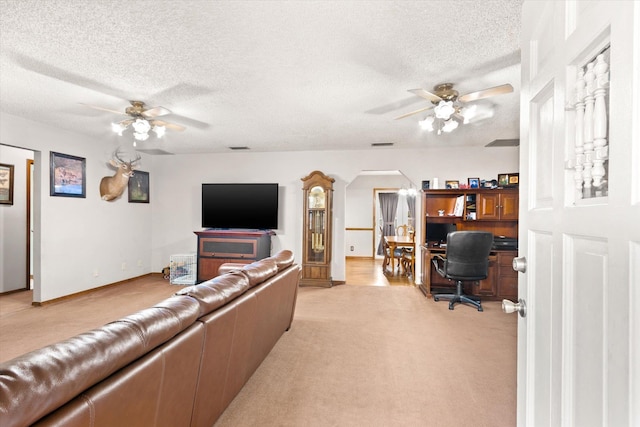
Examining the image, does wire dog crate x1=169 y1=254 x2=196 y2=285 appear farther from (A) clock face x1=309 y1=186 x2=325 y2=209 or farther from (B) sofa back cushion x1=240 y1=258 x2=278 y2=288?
(B) sofa back cushion x1=240 y1=258 x2=278 y2=288

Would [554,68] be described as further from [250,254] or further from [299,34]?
[250,254]

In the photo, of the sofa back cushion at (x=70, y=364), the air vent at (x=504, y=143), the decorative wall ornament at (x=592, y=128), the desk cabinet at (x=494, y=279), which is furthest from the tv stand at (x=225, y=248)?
the decorative wall ornament at (x=592, y=128)

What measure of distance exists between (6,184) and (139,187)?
175 centimetres

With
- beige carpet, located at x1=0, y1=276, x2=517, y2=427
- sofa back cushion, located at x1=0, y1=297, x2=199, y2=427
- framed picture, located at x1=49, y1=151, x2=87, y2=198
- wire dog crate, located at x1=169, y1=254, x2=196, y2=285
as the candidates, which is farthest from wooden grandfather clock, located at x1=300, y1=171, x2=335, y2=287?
sofa back cushion, located at x1=0, y1=297, x2=199, y2=427

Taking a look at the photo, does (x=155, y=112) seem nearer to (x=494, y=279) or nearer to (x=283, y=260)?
(x=283, y=260)

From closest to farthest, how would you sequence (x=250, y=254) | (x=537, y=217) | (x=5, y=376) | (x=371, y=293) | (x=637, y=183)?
(x=637, y=183) → (x=5, y=376) → (x=537, y=217) → (x=371, y=293) → (x=250, y=254)

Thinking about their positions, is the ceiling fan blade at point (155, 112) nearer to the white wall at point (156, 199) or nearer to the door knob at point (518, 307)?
the white wall at point (156, 199)

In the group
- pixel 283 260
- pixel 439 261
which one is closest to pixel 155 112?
pixel 283 260

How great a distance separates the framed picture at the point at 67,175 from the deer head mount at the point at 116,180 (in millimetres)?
302

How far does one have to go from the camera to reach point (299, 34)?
2.05 m

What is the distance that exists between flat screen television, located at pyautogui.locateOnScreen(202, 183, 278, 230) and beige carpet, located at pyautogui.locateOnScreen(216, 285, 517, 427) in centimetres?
220

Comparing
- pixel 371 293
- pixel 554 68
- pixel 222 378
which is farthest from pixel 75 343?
pixel 371 293

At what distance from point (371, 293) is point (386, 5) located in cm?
404

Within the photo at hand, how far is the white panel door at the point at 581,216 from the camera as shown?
1.88 feet
